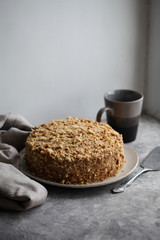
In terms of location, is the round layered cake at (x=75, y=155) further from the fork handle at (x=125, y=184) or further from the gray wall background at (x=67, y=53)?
the gray wall background at (x=67, y=53)

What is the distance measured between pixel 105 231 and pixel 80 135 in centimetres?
31

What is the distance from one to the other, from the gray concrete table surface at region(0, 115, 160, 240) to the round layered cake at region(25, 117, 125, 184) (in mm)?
51

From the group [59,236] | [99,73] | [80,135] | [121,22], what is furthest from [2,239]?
[121,22]

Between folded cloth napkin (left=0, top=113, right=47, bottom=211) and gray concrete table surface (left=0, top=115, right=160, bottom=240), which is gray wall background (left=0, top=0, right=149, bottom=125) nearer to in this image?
folded cloth napkin (left=0, top=113, right=47, bottom=211)

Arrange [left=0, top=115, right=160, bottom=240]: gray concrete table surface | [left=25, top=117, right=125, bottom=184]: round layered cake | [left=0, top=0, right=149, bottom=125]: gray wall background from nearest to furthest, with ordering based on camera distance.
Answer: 1. [left=0, top=115, right=160, bottom=240]: gray concrete table surface
2. [left=25, top=117, right=125, bottom=184]: round layered cake
3. [left=0, top=0, right=149, bottom=125]: gray wall background

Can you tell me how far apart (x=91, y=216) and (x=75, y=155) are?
17 cm

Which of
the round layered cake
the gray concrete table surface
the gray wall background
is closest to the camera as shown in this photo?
the gray concrete table surface

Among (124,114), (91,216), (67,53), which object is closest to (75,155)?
(91,216)

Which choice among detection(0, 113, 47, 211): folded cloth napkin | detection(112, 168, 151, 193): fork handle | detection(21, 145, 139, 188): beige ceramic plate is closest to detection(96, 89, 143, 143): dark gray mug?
detection(21, 145, 139, 188): beige ceramic plate

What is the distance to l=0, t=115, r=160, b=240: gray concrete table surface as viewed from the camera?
2.48ft

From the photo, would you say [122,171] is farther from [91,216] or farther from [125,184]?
[91,216]

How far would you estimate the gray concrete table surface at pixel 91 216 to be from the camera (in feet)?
2.48

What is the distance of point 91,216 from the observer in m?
0.82

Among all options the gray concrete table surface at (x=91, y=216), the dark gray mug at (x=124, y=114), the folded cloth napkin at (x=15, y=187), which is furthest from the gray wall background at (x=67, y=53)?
the gray concrete table surface at (x=91, y=216)
